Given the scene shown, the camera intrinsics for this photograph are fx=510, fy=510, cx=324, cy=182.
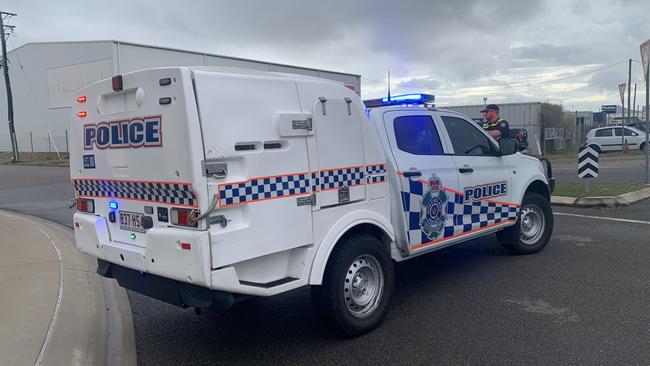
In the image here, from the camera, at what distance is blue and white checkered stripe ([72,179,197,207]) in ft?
10.9

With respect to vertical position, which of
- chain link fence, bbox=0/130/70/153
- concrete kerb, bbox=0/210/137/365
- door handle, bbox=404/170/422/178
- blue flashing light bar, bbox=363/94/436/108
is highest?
chain link fence, bbox=0/130/70/153

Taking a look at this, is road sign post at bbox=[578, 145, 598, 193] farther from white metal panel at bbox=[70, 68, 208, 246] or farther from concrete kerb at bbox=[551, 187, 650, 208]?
white metal panel at bbox=[70, 68, 208, 246]

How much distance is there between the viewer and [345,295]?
4125mm

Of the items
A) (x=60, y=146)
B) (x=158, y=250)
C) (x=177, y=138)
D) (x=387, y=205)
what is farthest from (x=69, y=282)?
(x=60, y=146)

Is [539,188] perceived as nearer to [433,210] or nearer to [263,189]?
[433,210]

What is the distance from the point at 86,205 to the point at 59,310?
121 centimetres

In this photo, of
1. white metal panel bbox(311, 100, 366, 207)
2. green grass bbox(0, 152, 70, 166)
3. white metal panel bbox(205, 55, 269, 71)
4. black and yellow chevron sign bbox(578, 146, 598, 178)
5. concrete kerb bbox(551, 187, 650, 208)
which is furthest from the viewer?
white metal panel bbox(205, 55, 269, 71)

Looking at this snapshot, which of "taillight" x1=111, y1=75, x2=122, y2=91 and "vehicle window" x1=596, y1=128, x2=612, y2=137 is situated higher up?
"taillight" x1=111, y1=75, x2=122, y2=91

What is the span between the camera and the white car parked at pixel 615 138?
2584cm

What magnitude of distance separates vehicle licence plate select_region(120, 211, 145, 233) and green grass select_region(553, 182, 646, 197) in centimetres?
957

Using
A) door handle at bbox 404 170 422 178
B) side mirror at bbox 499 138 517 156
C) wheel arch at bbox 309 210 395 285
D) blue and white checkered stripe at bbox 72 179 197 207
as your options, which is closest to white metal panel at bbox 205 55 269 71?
side mirror at bbox 499 138 517 156

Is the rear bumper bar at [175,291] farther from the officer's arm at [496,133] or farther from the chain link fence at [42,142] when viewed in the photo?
the chain link fence at [42,142]

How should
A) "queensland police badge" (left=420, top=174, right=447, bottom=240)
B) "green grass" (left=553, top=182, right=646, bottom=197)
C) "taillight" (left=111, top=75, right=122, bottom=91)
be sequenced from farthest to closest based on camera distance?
"green grass" (left=553, top=182, right=646, bottom=197)
"queensland police badge" (left=420, top=174, right=447, bottom=240)
"taillight" (left=111, top=75, right=122, bottom=91)

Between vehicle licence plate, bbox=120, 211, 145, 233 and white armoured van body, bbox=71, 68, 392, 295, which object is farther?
vehicle licence plate, bbox=120, 211, 145, 233
